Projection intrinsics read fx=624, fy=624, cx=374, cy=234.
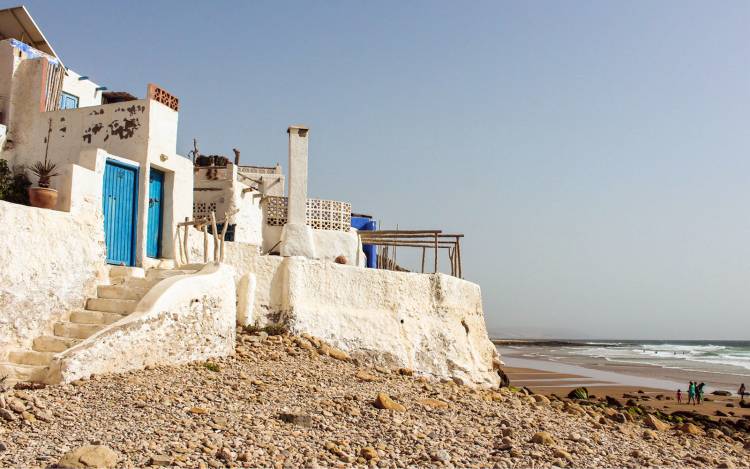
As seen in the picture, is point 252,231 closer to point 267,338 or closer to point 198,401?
point 267,338

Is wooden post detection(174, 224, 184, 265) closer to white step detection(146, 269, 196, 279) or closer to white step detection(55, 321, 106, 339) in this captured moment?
white step detection(146, 269, 196, 279)

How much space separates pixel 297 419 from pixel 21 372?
12.0ft

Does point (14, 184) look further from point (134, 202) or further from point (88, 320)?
point (88, 320)

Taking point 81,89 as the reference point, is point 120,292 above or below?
below

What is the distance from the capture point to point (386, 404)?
323 inches

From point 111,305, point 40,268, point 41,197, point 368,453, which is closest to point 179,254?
point 111,305

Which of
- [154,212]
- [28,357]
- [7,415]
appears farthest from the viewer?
[154,212]

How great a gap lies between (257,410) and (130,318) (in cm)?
224

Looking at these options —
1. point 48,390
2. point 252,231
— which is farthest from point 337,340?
point 252,231

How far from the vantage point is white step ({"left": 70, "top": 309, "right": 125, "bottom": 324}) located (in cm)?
877

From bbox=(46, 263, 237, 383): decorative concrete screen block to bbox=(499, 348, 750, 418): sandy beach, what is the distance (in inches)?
559

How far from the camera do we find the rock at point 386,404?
8195 mm

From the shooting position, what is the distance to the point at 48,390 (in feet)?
22.7

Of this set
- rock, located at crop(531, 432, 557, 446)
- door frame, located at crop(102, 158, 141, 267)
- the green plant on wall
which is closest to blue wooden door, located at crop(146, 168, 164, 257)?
door frame, located at crop(102, 158, 141, 267)
